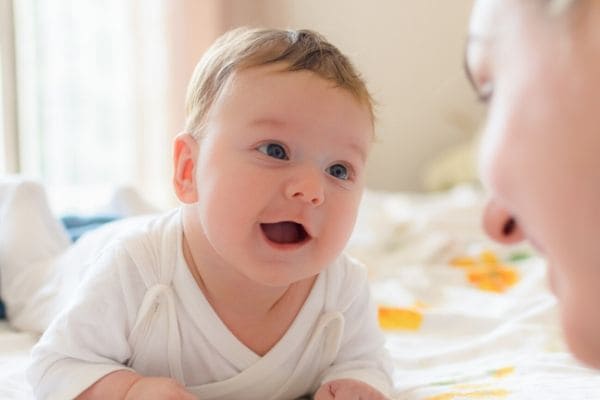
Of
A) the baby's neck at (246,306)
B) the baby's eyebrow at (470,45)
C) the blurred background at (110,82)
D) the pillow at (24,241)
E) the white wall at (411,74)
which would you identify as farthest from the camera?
the white wall at (411,74)

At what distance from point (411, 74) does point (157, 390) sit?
2.68 metres

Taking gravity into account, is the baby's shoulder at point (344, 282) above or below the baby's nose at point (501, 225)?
below

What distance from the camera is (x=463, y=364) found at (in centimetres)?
110

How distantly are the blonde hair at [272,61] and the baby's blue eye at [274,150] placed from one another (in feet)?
0.28

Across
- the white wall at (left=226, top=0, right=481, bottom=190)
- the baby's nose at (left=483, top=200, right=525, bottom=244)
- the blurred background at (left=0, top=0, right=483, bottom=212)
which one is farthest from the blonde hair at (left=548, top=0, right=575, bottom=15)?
the white wall at (left=226, top=0, right=481, bottom=190)

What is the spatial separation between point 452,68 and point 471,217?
1412mm

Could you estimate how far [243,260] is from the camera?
2.74 ft

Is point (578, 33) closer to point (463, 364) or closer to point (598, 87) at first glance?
point (598, 87)

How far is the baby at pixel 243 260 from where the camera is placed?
0.83 metres

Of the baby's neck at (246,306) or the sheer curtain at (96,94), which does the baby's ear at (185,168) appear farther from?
the sheer curtain at (96,94)

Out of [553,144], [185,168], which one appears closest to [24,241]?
[185,168]

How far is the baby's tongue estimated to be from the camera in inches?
33.3

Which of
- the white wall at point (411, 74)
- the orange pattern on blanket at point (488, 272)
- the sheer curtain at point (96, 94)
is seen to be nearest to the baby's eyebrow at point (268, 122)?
the orange pattern on blanket at point (488, 272)

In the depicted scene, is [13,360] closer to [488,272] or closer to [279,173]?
[279,173]
